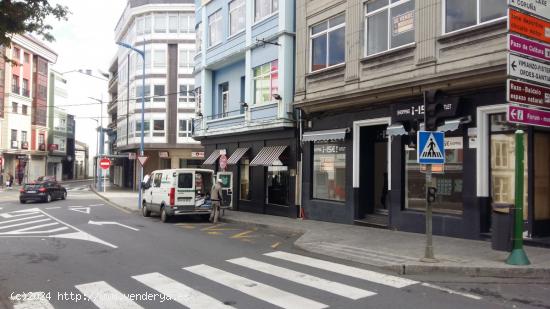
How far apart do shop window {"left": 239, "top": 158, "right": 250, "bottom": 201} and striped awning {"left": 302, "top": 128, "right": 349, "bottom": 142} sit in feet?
17.8

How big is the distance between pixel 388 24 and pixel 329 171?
5611mm

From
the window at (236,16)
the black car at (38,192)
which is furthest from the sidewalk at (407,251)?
the black car at (38,192)

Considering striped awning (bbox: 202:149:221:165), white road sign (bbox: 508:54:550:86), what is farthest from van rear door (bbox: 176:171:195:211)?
white road sign (bbox: 508:54:550:86)

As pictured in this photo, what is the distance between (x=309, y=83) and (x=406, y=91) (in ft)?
17.2

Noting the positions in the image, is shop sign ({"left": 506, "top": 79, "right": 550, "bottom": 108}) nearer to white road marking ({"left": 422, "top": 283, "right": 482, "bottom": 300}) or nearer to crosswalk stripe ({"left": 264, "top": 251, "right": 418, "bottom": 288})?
white road marking ({"left": 422, "top": 283, "right": 482, "bottom": 300})

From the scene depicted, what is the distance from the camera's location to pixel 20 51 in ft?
188

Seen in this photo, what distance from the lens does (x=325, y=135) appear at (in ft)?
55.7

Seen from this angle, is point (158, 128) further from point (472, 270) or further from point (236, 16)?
point (472, 270)

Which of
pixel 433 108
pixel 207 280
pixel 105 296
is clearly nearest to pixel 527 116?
pixel 433 108

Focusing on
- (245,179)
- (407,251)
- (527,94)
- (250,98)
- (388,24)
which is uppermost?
(388,24)

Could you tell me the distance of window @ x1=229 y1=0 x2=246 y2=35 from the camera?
22.5 metres

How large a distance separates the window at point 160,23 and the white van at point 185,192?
27.3 meters

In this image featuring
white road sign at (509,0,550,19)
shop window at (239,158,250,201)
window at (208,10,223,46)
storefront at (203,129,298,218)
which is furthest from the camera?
window at (208,10,223,46)

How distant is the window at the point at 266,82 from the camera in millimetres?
19958
